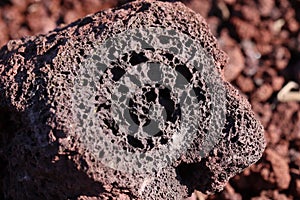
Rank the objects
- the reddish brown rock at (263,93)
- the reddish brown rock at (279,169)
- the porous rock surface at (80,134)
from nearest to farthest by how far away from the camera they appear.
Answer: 1. the porous rock surface at (80,134)
2. the reddish brown rock at (279,169)
3. the reddish brown rock at (263,93)

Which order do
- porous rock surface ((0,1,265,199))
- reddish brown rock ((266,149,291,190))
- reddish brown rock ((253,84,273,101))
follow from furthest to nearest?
reddish brown rock ((253,84,273,101)) < reddish brown rock ((266,149,291,190)) < porous rock surface ((0,1,265,199))

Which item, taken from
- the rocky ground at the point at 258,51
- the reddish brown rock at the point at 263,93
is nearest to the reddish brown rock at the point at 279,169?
the rocky ground at the point at 258,51

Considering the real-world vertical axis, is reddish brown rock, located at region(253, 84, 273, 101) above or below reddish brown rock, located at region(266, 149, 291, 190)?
above

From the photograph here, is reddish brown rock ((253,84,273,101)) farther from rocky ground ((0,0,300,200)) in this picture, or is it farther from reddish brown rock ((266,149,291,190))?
reddish brown rock ((266,149,291,190))

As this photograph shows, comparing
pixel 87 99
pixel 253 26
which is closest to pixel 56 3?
pixel 253 26

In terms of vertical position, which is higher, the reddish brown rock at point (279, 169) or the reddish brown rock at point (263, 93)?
the reddish brown rock at point (263, 93)

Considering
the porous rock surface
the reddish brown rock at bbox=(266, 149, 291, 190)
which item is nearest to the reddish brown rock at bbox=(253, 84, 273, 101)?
the reddish brown rock at bbox=(266, 149, 291, 190)

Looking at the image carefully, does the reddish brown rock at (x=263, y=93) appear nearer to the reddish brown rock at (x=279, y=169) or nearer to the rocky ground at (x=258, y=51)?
the rocky ground at (x=258, y=51)
